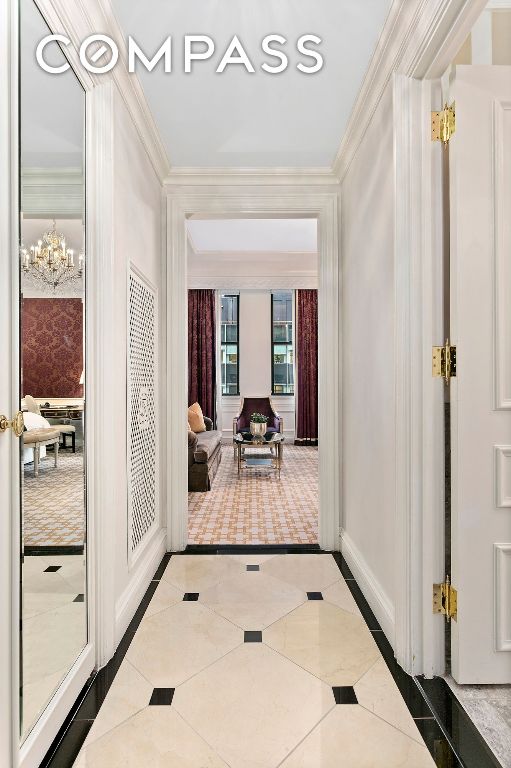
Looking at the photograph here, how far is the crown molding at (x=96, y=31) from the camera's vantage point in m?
1.58

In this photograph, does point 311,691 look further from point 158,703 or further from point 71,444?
point 71,444

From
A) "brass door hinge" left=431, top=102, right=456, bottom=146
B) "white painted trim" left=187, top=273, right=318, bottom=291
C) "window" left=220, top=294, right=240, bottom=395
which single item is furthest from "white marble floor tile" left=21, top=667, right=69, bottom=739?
"window" left=220, top=294, right=240, bottom=395

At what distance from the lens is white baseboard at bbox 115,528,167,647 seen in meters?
2.13

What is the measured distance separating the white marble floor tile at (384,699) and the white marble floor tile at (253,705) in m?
0.14

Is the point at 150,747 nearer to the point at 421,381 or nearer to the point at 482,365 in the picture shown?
the point at 421,381

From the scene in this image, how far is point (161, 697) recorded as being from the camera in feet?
5.62

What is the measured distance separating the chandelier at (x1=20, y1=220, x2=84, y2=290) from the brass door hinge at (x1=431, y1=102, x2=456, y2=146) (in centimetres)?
146

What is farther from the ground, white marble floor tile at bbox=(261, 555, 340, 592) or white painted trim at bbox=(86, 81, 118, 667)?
white painted trim at bbox=(86, 81, 118, 667)

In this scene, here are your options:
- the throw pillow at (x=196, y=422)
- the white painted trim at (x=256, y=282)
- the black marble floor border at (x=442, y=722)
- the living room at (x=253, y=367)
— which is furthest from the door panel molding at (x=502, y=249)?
the white painted trim at (x=256, y=282)

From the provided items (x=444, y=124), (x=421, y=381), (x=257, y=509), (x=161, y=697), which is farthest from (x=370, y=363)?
(x=257, y=509)

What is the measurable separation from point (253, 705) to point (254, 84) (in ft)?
8.94

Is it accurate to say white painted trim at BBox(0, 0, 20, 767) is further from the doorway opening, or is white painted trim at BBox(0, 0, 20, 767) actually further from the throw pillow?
the throw pillow

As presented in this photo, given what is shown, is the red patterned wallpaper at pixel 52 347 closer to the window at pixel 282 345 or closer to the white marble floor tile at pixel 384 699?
the white marble floor tile at pixel 384 699

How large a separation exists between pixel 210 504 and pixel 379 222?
3038 mm
